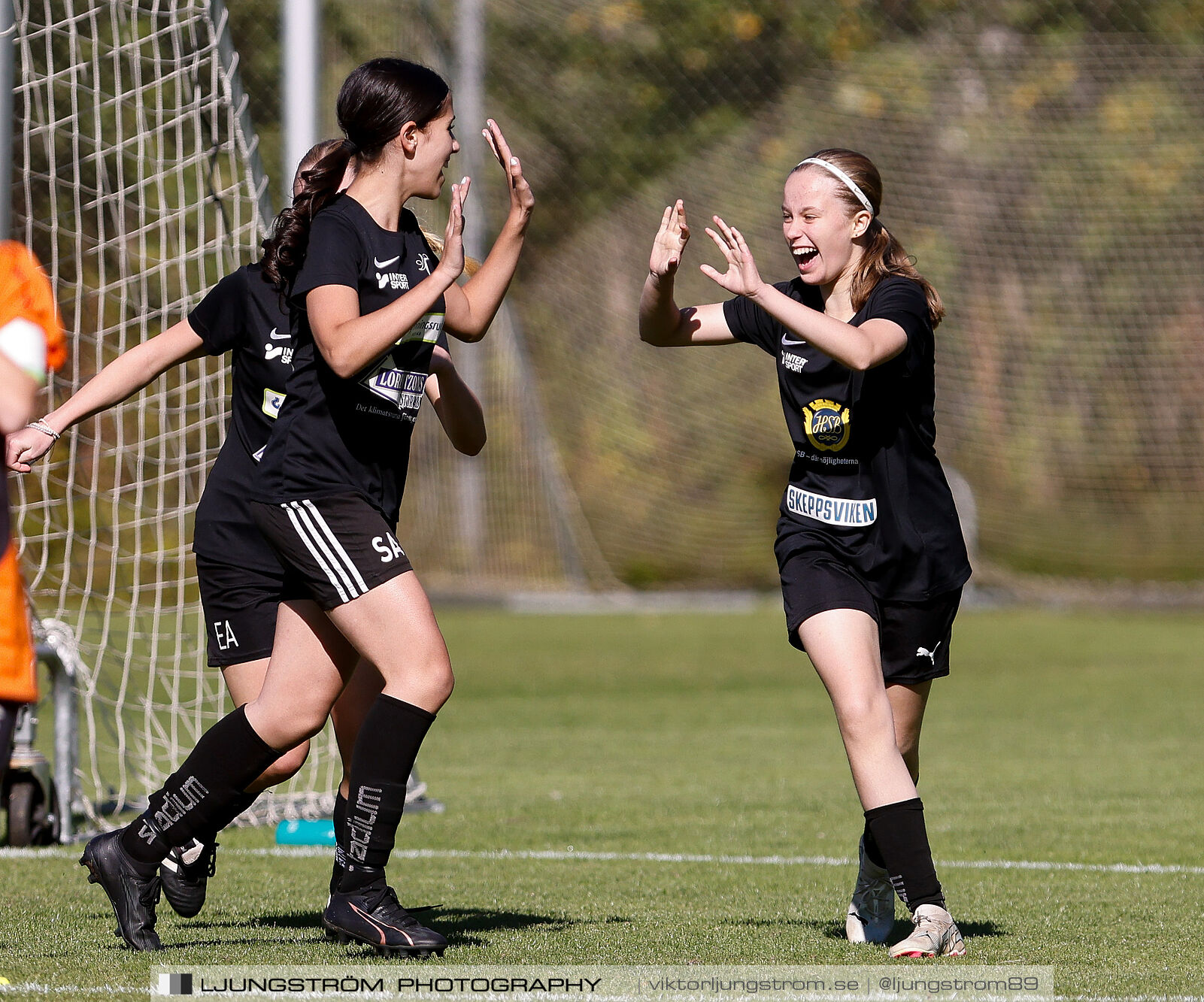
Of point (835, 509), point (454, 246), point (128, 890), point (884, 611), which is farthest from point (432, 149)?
point (128, 890)

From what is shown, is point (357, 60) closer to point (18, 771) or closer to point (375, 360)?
point (18, 771)

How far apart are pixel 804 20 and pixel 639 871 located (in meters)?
17.6

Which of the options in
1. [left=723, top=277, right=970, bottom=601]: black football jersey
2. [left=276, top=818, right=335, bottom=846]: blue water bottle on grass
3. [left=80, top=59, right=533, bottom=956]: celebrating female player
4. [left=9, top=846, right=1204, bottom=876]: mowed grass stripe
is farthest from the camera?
[left=276, top=818, right=335, bottom=846]: blue water bottle on grass

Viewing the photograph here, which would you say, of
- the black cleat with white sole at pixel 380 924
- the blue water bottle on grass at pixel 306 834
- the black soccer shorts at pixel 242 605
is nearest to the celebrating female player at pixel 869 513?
the black cleat with white sole at pixel 380 924

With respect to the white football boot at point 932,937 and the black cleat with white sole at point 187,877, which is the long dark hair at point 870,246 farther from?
the black cleat with white sole at point 187,877

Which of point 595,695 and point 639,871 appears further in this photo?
point 595,695

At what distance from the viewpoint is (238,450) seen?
4.79 metres

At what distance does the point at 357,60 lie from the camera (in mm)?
17188

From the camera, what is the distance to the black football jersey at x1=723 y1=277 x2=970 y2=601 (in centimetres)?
440

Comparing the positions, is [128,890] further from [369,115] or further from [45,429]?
[369,115]

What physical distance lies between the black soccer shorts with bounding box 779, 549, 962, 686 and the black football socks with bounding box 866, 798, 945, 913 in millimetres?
351

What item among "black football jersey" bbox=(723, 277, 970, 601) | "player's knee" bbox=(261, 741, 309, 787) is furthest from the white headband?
"player's knee" bbox=(261, 741, 309, 787)

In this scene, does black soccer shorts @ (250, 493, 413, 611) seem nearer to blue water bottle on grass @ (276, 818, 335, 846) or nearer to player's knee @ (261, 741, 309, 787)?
player's knee @ (261, 741, 309, 787)

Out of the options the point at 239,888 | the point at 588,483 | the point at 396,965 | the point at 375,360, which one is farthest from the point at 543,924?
the point at 588,483
